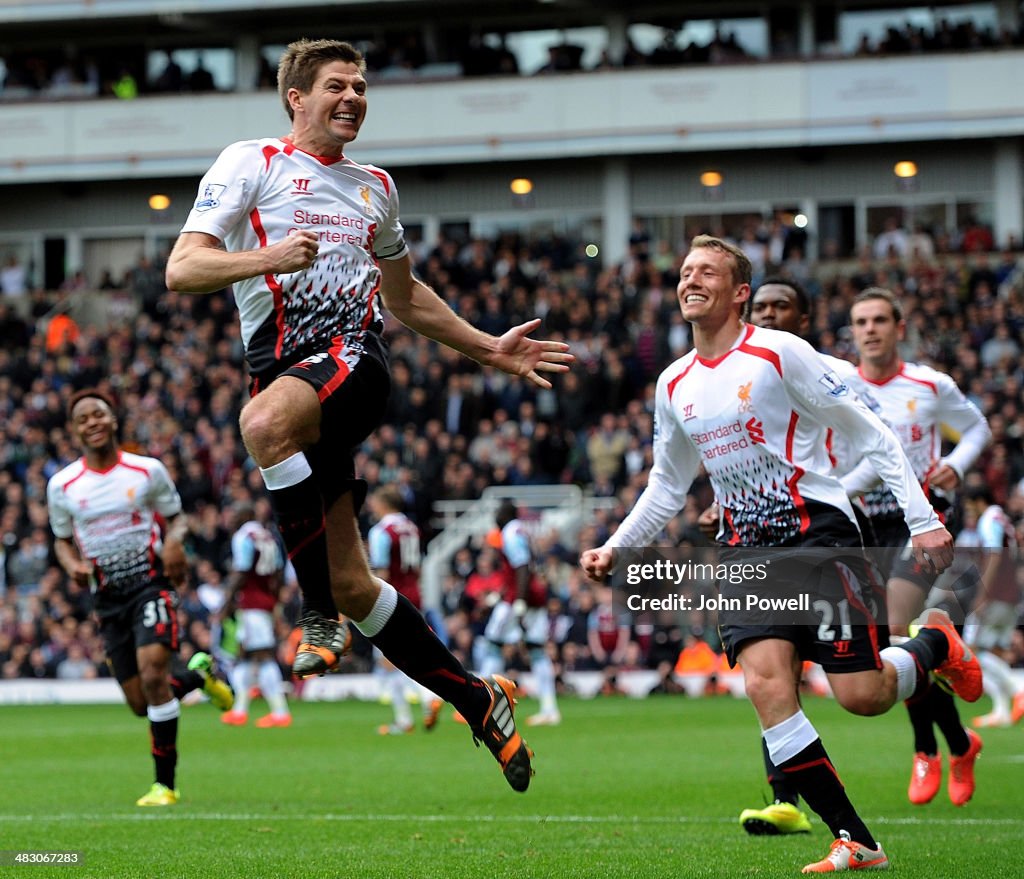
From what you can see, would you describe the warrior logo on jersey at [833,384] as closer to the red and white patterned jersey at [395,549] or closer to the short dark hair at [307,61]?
the short dark hair at [307,61]

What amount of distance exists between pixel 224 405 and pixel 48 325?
24.9ft

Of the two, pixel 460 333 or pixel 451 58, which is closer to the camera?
pixel 460 333

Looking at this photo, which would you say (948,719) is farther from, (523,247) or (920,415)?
(523,247)

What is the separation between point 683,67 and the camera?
35.9 metres

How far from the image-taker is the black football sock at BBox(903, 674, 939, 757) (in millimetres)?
9953

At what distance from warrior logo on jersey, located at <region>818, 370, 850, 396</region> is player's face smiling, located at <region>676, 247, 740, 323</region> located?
0.53 metres

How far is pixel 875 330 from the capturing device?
10.0m

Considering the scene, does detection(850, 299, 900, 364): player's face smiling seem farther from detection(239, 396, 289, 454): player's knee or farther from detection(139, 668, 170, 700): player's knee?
detection(139, 668, 170, 700): player's knee

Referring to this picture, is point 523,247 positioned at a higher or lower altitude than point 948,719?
higher

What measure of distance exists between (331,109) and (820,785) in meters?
3.44

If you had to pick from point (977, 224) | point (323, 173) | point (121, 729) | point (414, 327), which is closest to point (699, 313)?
point (414, 327)

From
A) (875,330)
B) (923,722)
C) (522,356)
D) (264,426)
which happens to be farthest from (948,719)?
(264,426)

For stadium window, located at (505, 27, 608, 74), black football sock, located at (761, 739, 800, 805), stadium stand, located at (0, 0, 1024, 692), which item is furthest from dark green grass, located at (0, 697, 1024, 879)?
stadium window, located at (505, 27, 608, 74)

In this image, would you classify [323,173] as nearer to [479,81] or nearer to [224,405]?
[224,405]
